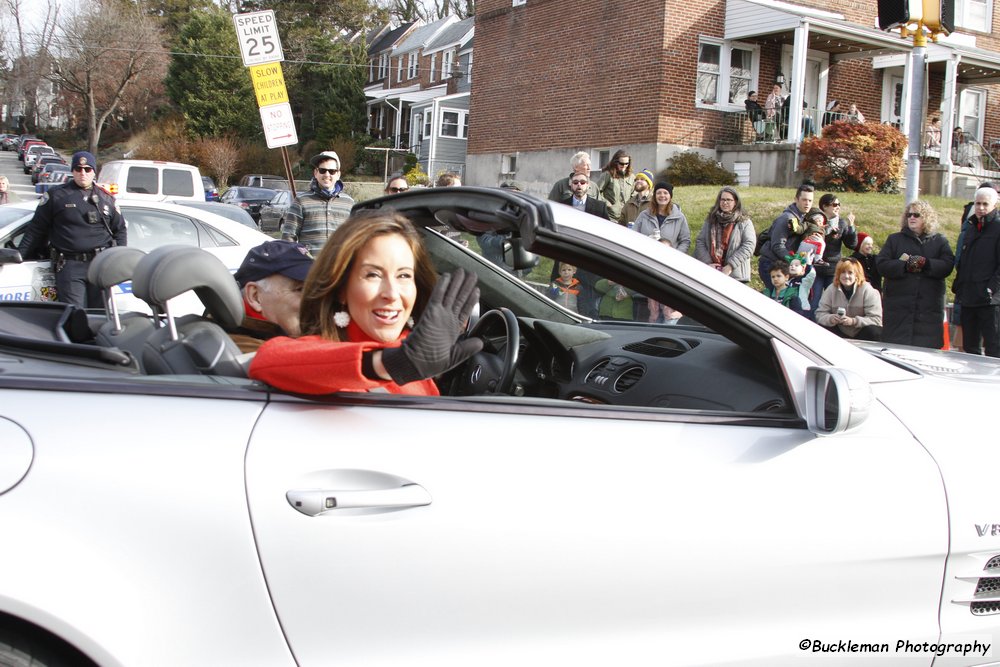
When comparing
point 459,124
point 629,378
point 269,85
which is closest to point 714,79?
point 269,85

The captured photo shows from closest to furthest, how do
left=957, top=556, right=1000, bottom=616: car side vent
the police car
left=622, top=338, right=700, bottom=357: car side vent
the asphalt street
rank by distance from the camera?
left=957, top=556, right=1000, bottom=616: car side vent → left=622, top=338, right=700, bottom=357: car side vent → the police car → the asphalt street

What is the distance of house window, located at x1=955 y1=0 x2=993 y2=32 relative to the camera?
2472 cm

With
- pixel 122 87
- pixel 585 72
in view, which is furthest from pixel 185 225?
pixel 122 87

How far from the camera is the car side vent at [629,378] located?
9.57ft

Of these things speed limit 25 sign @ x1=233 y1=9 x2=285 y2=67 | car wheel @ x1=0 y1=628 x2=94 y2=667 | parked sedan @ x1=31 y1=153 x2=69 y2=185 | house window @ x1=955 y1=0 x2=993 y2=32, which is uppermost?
house window @ x1=955 y1=0 x2=993 y2=32

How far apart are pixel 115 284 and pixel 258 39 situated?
25.3ft

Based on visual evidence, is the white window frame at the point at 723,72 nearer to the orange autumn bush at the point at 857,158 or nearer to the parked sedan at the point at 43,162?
the orange autumn bush at the point at 857,158

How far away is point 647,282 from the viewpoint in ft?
7.15

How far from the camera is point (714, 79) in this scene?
21.7m

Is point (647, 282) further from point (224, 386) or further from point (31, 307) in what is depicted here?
point (31, 307)

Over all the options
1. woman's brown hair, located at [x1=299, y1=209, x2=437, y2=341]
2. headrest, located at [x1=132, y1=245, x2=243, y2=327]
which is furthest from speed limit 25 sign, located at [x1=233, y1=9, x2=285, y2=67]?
woman's brown hair, located at [x1=299, y1=209, x2=437, y2=341]

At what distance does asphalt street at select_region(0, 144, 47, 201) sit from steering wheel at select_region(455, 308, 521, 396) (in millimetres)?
34370

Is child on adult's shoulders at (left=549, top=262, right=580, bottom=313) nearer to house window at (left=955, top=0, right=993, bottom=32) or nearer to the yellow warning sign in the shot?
the yellow warning sign

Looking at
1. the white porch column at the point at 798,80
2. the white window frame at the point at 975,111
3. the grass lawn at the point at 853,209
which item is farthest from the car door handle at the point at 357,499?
the white window frame at the point at 975,111
